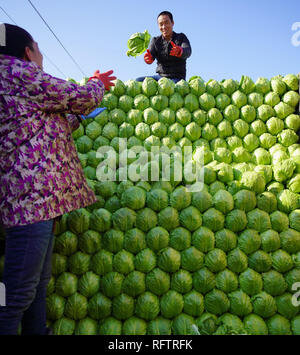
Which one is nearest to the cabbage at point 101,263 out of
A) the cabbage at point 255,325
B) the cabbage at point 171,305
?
the cabbage at point 171,305

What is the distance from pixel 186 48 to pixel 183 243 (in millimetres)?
1887

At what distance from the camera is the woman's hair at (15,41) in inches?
48.1

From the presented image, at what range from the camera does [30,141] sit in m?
1.19

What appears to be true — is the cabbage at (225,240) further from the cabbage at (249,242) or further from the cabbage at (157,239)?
the cabbage at (157,239)

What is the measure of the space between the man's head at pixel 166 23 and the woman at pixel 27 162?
1909 mm

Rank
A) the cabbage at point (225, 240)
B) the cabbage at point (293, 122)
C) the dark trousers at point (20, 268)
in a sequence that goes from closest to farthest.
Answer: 1. the dark trousers at point (20, 268)
2. the cabbage at point (225, 240)
3. the cabbage at point (293, 122)

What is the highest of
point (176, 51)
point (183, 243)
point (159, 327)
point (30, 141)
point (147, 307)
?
point (176, 51)

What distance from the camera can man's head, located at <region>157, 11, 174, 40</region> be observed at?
2879 millimetres

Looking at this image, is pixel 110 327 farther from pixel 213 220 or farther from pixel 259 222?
pixel 259 222

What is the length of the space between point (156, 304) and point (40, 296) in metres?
0.63

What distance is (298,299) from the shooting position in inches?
67.2

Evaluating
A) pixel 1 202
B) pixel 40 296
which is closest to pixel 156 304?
pixel 40 296

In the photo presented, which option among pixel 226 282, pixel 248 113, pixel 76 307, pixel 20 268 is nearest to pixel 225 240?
pixel 226 282

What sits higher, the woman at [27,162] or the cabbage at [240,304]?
the woman at [27,162]
